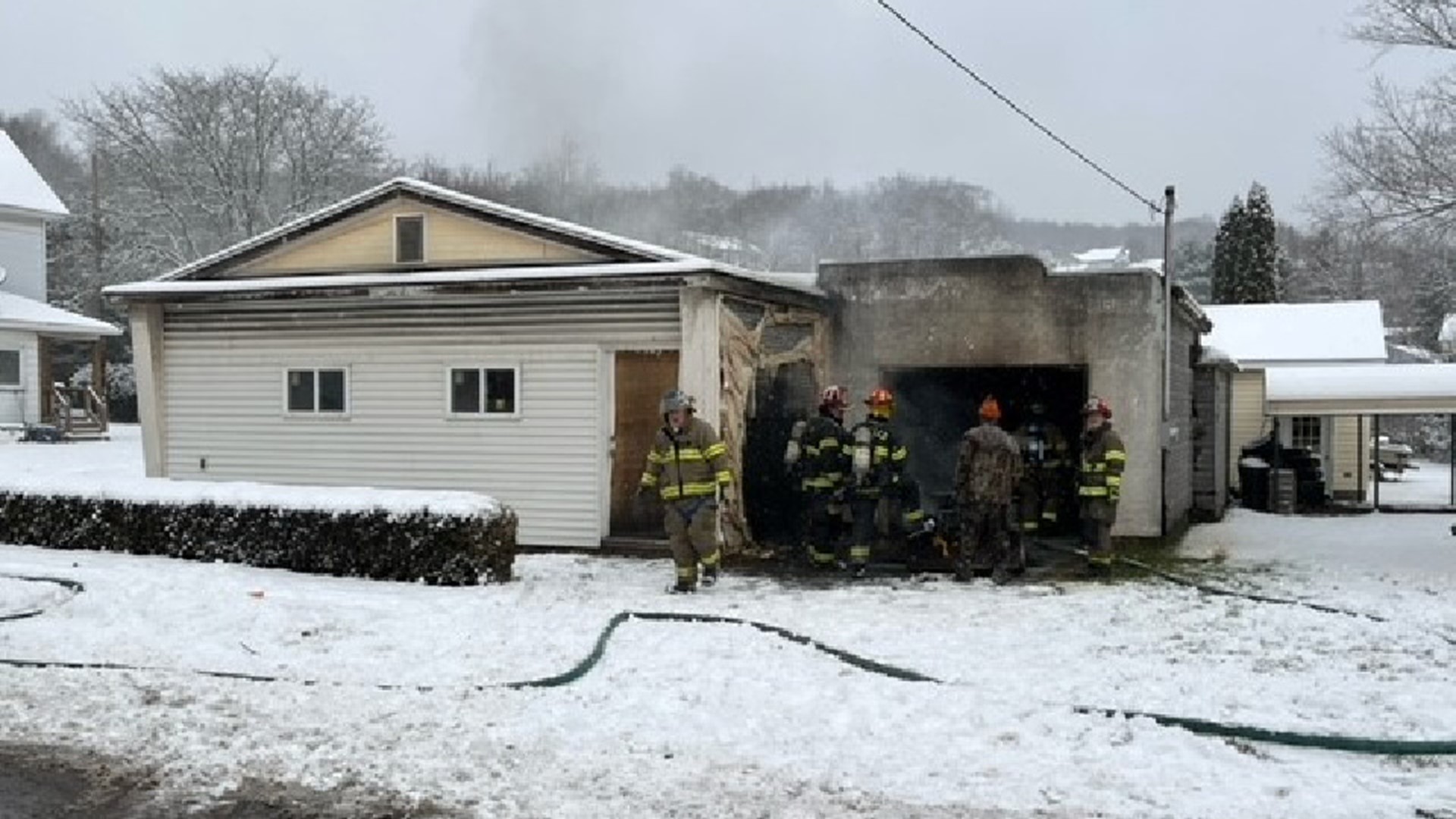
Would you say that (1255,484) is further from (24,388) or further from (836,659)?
(24,388)

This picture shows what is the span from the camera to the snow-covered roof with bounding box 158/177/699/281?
13383mm

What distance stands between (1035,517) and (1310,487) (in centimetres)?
1041

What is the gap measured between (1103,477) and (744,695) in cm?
625

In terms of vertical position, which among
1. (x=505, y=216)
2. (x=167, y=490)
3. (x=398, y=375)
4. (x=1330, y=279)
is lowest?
(x=167, y=490)

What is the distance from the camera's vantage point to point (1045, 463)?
15477 millimetres

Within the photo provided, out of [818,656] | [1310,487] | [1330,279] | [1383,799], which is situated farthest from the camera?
[1330,279]

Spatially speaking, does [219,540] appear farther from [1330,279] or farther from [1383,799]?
[1330,279]

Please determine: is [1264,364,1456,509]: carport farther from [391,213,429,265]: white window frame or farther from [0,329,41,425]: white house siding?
[0,329,41,425]: white house siding

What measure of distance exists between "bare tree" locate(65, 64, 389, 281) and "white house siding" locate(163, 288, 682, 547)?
30.5 meters

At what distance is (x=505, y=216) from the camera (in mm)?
14086

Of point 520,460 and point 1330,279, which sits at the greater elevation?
point 1330,279

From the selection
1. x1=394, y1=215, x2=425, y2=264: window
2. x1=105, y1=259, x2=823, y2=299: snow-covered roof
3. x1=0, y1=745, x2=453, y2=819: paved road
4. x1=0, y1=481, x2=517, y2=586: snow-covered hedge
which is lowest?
x1=0, y1=745, x2=453, y2=819: paved road

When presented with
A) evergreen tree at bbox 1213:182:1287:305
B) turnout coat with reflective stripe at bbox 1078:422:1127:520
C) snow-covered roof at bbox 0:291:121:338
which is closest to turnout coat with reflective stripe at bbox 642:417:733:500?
turnout coat with reflective stripe at bbox 1078:422:1127:520

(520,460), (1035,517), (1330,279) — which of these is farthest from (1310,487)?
(1330,279)
